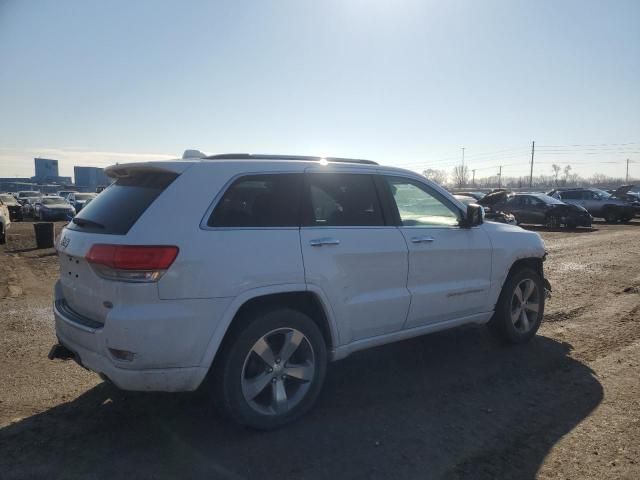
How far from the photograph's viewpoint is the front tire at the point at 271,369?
3215 mm

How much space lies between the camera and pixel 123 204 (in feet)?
10.9

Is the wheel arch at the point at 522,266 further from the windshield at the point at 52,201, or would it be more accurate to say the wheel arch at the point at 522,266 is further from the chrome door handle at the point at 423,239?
the windshield at the point at 52,201

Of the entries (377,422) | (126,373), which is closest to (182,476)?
(126,373)

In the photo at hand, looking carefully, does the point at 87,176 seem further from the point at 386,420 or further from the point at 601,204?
the point at 386,420

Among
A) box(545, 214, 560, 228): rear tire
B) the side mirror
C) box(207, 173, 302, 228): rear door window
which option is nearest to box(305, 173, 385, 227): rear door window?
box(207, 173, 302, 228): rear door window

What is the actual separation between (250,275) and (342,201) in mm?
1103

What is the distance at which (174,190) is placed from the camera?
10.5 feet

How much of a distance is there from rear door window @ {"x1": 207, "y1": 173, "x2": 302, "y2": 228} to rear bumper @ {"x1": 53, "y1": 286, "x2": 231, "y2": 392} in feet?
2.04

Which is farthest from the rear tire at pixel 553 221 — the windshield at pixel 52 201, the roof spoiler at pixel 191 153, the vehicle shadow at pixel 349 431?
the windshield at pixel 52 201

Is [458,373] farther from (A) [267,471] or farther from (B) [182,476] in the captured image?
(B) [182,476]

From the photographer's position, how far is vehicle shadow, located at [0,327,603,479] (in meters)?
2.95

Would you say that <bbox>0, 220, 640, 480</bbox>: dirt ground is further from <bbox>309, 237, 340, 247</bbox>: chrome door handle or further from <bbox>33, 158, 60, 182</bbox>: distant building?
<bbox>33, 158, 60, 182</bbox>: distant building

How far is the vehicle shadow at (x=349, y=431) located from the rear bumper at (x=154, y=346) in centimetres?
49

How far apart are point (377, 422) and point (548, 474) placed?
3.69 ft
